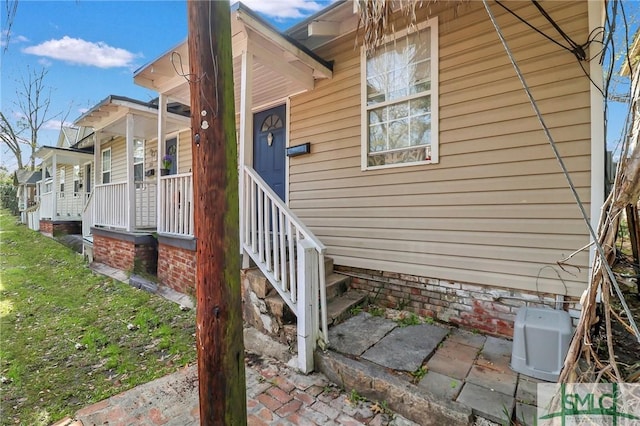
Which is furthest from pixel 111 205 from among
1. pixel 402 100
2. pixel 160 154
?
pixel 402 100

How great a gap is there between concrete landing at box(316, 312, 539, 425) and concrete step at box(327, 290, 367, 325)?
0.10 m

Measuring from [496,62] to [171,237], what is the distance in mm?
4810

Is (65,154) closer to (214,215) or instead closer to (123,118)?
(123,118)

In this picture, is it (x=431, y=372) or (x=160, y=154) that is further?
(x=160, y=154)

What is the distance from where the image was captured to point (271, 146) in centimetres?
519

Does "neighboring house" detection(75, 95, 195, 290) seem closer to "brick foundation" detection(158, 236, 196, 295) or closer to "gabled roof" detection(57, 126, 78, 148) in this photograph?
"brick foundation" detection(158, 236, 196, 295)

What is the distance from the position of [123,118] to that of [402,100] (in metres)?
6.08

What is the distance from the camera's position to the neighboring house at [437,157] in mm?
2750

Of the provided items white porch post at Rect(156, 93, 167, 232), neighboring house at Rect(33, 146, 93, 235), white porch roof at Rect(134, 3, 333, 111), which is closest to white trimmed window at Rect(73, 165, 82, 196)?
neighboring house at Rect(33, 146, 93, 235)

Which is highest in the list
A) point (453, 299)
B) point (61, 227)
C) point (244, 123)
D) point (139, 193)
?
point (244, 123)

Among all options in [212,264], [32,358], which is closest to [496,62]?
[212,264]

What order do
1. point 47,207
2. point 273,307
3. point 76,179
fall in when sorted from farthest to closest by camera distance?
point 76,179 < point 47,207 < point 273,307

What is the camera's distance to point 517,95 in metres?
2.92

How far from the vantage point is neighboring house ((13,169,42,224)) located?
52.7 ft
